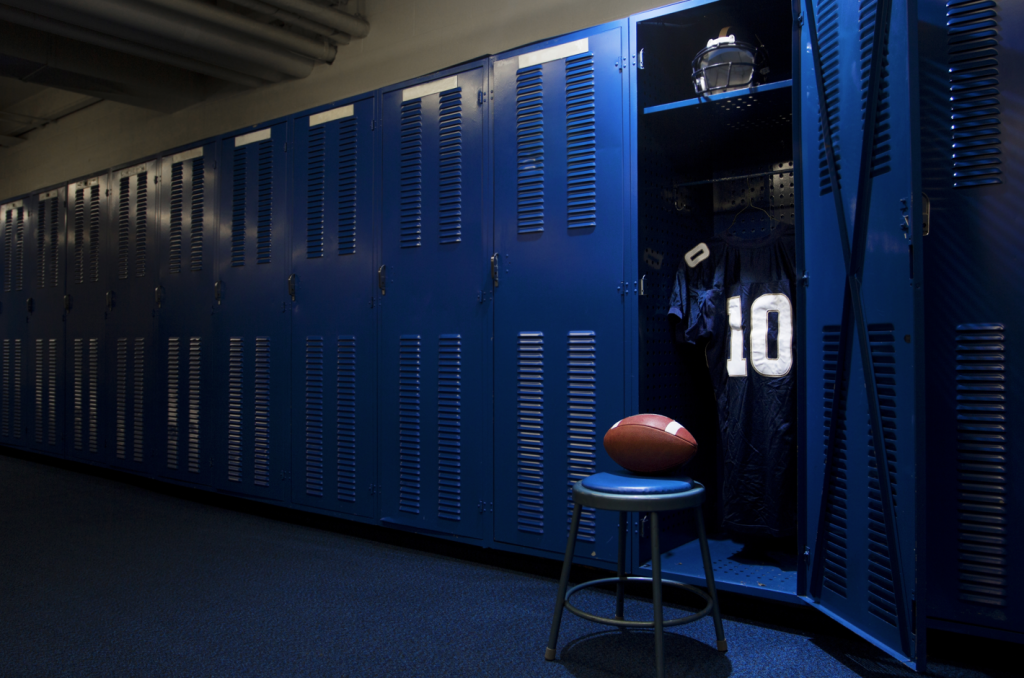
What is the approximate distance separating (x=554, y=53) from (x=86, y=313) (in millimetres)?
4471

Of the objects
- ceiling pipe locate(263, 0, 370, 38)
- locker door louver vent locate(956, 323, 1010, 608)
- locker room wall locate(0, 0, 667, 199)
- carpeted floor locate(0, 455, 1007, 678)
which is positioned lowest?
carpeted floor locate(0, 455, 1007, 678)

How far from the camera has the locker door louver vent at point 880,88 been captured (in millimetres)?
1947

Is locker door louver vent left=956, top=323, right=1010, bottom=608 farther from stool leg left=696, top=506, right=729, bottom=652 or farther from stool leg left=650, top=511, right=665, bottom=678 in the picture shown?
stool leg left=650, top=511, right=665, bottom=678


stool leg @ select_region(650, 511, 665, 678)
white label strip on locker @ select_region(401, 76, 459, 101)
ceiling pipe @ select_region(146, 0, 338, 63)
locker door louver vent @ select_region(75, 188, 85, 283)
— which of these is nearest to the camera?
stool leg @ select_region(650, 511, 665, 678)

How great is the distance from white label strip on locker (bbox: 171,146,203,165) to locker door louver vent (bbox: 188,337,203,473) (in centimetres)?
121

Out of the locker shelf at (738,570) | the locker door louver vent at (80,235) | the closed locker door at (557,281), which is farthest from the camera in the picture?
the locker door louver vent at (80,235)

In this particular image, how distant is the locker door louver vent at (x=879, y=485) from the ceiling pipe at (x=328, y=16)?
3695mm

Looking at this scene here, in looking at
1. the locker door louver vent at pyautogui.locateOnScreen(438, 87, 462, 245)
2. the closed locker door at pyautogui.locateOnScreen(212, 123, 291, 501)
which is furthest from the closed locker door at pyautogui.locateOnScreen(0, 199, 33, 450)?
the locker door louver vent at pyautogui.locateOnScreen(438, 87, 462, 245)

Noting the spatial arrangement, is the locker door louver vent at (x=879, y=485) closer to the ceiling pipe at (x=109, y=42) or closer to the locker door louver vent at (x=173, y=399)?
the locker door louver vent at (x=173, y=399)

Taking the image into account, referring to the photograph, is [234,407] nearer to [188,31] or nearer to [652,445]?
[188,31]

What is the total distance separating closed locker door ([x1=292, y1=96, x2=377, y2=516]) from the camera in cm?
350

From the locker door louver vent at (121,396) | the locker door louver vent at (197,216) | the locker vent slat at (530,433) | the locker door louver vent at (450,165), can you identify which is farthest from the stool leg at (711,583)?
the locker door louver vent at (121,396)

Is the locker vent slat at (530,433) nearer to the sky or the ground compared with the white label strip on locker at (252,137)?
nearer to the ground

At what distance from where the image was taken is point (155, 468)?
15.3ft
